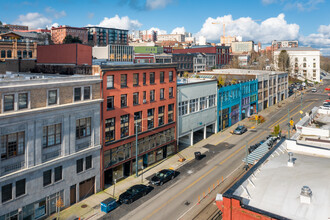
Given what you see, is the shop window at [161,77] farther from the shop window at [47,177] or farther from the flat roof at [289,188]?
the flat roof at [289,188]

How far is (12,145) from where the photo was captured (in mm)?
28359

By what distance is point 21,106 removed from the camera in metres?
29.1

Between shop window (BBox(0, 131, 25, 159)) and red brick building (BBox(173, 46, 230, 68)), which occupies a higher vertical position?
red brick building (BBox(173, 46, 230, 68))

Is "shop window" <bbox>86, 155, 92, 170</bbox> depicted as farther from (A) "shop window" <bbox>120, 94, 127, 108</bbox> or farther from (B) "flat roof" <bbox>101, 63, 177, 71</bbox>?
(B) "flat roof" <bbox>101, 63, 177, 71</bbox>

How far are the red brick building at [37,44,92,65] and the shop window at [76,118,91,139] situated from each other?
11281 millimetres

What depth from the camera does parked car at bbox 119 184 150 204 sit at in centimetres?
3481

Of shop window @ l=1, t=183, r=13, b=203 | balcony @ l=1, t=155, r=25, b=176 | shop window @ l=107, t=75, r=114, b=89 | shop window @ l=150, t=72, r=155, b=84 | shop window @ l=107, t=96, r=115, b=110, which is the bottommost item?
shop window @ l=1, t=183, r=13, b=203

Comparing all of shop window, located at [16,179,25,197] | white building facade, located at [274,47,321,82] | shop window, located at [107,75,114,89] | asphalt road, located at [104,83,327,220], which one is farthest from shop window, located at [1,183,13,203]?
white building facade, located at [274,47,321,82]

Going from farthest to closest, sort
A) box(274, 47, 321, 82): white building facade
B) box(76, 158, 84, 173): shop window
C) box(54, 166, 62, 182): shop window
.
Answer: box(274, 47, 321, 82): white building facade, box(76, 158, 84, 173): shop window, box(54, 166, 62, 182): shop window

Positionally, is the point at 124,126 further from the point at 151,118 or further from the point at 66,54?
the point at 66,54

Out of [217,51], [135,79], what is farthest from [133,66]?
[217,51]

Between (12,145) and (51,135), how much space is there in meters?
4.34

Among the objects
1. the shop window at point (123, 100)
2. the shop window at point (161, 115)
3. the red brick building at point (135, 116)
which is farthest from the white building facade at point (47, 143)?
the shop window at point (161, 115)

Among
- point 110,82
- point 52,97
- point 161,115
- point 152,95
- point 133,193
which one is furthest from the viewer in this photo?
point 161,115
